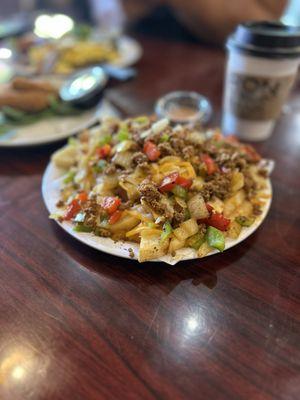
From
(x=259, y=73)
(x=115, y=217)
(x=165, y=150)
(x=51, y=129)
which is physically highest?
(x=259, y=73)

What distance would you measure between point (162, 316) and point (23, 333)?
321 mm

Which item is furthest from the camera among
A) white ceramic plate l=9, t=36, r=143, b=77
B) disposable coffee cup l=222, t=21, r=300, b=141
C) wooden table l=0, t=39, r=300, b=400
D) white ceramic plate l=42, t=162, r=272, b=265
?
white ceramic plate l=9, t=36, r=143, b=77

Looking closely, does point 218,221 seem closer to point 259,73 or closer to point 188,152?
point 188,152

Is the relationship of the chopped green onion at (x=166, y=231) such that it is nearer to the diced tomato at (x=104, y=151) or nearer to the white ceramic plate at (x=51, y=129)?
the diced tomato at (x=104, y=151)

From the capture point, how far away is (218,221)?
95 centimetres

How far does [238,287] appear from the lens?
911mm

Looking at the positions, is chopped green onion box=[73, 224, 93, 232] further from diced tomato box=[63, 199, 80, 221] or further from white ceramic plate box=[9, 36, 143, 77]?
white ceramic plate box=[9, 36, 143, 77]

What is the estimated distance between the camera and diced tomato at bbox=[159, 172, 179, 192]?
0.98 metres

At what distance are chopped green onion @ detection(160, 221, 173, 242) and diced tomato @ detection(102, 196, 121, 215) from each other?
6.1 inches

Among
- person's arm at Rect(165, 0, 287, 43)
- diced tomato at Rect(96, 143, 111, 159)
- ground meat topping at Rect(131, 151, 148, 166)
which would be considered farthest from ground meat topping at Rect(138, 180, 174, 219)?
person's arm at Rect(165, 0, 287, 43)

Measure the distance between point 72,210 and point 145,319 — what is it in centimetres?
38

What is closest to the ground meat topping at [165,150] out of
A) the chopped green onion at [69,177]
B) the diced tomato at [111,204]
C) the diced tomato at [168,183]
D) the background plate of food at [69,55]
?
the diced tomato at [168,183]

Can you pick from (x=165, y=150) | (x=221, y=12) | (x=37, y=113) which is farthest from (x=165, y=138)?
(x=221, y=12)

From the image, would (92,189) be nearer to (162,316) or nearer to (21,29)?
(162,316)
